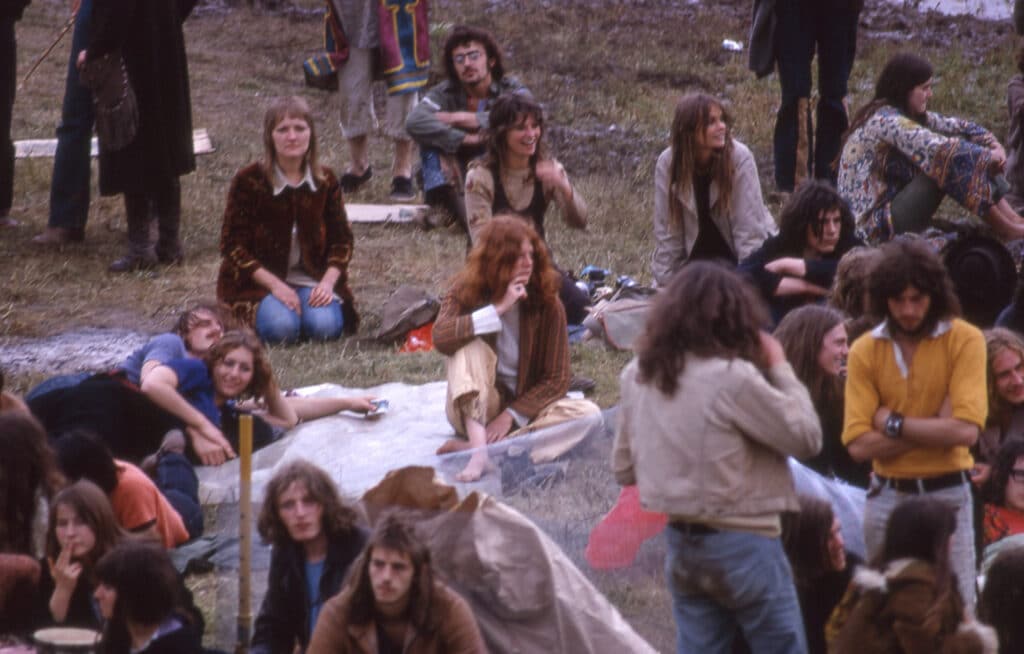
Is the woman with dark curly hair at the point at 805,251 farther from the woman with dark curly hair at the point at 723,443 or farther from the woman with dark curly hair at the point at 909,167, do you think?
the woman with dark curly hair at the point at 723,443

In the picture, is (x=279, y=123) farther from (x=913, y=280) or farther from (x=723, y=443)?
(x=723, y=443)

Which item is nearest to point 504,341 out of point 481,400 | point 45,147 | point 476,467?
point 481,400

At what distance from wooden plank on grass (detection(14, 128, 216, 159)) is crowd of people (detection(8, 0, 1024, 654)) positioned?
1.59 metres

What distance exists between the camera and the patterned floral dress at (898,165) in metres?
7.20

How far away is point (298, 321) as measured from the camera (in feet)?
24.4

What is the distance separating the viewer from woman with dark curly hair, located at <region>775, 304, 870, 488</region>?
5.48 metres

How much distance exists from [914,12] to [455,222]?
6.74 meters

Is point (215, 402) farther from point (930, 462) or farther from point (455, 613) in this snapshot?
point (930, 462)

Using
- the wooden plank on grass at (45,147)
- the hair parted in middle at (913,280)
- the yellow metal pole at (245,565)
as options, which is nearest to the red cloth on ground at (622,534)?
the hair parted in middle at (913,280)

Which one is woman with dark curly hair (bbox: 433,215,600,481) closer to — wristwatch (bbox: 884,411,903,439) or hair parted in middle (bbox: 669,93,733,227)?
hair parted in middle (bbox: 669,93,733,227)

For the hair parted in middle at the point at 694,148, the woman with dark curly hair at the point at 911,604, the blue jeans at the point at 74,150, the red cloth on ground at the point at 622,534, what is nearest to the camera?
the woman with dark curly hair at the point at 911,604

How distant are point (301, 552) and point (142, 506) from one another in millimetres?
791

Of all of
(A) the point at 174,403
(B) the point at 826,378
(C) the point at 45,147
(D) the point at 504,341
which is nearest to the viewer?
(B) the point at 826,378

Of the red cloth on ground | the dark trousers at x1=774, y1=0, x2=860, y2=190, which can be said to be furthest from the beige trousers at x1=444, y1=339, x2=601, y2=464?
the dark trousers at x1=774, y1=0, x2=860, y2=190
